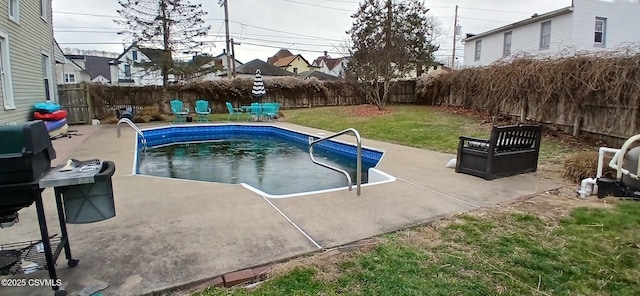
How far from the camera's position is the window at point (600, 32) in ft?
52.3

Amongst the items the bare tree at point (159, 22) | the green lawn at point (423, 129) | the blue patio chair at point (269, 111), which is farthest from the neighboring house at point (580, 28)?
the bare tree at point (159, 22)

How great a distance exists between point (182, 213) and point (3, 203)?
1650 mm

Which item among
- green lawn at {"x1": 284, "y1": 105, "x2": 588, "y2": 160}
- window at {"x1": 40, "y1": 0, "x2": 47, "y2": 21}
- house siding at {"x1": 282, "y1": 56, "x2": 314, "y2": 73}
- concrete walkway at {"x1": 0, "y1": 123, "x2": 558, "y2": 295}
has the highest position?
house siding at {"x1": 282, "y1": 56, "x2": 314, "y2": 73}

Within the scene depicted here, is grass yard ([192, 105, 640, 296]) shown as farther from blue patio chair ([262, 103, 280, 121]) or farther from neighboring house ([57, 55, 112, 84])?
neighboring house ([57, 55, 112, 84])

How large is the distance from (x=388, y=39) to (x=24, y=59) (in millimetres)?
13355

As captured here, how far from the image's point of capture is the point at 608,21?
1608 cm

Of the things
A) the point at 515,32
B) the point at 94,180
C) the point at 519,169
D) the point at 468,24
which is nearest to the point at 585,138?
the point at 519,169

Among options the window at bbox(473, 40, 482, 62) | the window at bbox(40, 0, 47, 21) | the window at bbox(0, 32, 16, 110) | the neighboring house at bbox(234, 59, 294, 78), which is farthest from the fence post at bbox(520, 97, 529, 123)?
the neighboring house at bbox(234, 59, 294, 78)

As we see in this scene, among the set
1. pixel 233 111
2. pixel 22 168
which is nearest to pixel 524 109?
pixel 22 168

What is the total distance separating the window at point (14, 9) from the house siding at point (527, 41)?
51.1 feet

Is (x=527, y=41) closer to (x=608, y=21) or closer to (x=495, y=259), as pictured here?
(x=608, y=21)

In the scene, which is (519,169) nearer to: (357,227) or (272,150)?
(357,227)

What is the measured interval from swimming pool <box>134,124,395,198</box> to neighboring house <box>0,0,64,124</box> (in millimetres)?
2815

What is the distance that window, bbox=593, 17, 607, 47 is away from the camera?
15938 mm
